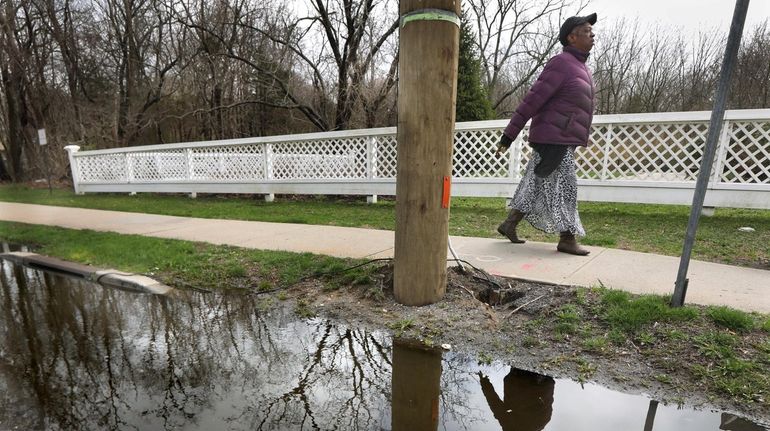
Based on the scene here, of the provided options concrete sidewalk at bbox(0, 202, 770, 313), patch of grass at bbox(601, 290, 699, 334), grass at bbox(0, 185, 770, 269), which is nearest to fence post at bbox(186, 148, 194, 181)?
grass at bbox(0, 185, 770, 269)

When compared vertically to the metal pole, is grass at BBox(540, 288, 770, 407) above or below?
below

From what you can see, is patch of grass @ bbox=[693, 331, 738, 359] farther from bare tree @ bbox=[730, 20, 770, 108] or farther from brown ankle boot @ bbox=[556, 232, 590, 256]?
bare tree @ bbox=[730, 20, 770, 108]

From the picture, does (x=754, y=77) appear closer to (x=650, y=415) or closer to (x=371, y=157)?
(x=371, y=157)

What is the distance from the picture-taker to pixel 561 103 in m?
3.86

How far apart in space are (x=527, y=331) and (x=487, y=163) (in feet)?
19.2

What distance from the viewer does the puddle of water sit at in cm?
197

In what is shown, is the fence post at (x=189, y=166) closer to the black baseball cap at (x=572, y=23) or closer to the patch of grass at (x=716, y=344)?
the black baseball cap at (x=572, y=23)

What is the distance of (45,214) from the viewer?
8492 mm

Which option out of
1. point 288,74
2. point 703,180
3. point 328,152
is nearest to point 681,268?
point 703,180

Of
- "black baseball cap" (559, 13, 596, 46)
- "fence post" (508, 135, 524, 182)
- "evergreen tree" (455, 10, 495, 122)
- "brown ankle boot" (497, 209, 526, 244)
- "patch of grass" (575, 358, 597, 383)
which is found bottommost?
"patch of grass" (575, 358, 597, 383)

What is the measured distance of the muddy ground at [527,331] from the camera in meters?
2.14

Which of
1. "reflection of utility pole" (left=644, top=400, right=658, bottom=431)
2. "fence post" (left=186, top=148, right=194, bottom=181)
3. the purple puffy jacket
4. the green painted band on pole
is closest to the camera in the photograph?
"reflection of utility pole" (left=644, top=400, right=658, bottom=431)

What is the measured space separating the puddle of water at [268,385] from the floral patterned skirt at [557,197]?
6.96 feet

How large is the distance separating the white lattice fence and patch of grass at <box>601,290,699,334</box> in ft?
16.4
